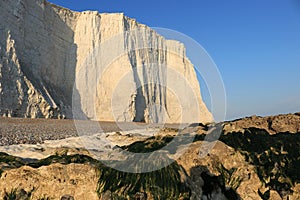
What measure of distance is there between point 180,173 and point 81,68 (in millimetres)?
37286

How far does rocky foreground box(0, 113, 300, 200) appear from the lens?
3.72m

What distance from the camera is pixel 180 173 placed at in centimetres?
404

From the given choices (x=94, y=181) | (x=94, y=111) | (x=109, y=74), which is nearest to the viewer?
(x=94, y=181)

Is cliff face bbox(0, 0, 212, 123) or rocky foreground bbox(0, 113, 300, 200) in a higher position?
cliff face bbox(0, 0, 212, 123)

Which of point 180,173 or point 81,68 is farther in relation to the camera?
point 81,68

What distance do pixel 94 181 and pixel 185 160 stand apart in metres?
1.41

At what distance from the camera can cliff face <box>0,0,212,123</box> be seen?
28406 millimetres

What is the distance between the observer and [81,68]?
130 ft

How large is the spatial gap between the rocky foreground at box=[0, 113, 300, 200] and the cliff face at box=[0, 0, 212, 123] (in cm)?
2046

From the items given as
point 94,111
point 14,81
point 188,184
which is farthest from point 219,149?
point 94,111

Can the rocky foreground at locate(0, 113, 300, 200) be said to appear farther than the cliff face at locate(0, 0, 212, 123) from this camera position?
No

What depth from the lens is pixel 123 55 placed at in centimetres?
4238

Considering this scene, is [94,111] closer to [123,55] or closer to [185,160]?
[123,55]

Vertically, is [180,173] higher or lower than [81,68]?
lower
